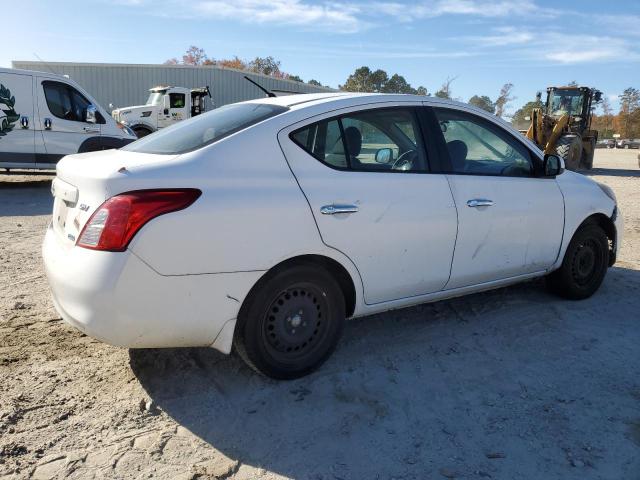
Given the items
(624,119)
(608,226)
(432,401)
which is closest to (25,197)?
(432,401)

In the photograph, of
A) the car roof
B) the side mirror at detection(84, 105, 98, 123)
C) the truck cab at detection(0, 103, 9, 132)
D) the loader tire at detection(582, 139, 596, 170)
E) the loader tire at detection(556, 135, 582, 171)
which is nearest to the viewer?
the car roof

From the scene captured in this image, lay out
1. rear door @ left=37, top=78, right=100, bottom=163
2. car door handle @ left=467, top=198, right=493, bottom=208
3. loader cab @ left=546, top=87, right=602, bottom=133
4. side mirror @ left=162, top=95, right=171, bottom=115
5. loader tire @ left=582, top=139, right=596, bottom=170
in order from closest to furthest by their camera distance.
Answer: car door handle @ left=467, top=198, right=493, bottom=208
rear door @ left=37, top=78, right=100, bottom=163
loader cab @ left=546, top=87, right=602, bottom=133
loader tire @ left=582, top=139, right=596, bottom=170
side mirror @ left=162, top=95, right=171, bottom=115

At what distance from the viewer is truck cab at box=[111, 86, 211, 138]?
2089 centimetres

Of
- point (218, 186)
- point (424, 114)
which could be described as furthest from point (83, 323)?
point (424, 114)

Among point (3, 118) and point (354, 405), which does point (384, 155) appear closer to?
point (354, 405)

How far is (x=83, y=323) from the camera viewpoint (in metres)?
2.70

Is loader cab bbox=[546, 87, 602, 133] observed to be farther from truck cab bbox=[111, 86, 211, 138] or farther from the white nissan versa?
the white nissan versa

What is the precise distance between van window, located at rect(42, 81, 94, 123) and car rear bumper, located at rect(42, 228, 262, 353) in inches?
350

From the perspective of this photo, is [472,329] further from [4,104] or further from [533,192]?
[4,104]

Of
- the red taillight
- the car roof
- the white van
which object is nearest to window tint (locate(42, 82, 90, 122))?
the white van

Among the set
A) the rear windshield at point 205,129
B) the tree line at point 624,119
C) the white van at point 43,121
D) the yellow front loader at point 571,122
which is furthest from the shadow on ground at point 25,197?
the tree line at point 624,119

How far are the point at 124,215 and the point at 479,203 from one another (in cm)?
236

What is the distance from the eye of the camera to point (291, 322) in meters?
3.13

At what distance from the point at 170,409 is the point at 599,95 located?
2160 centimetres
